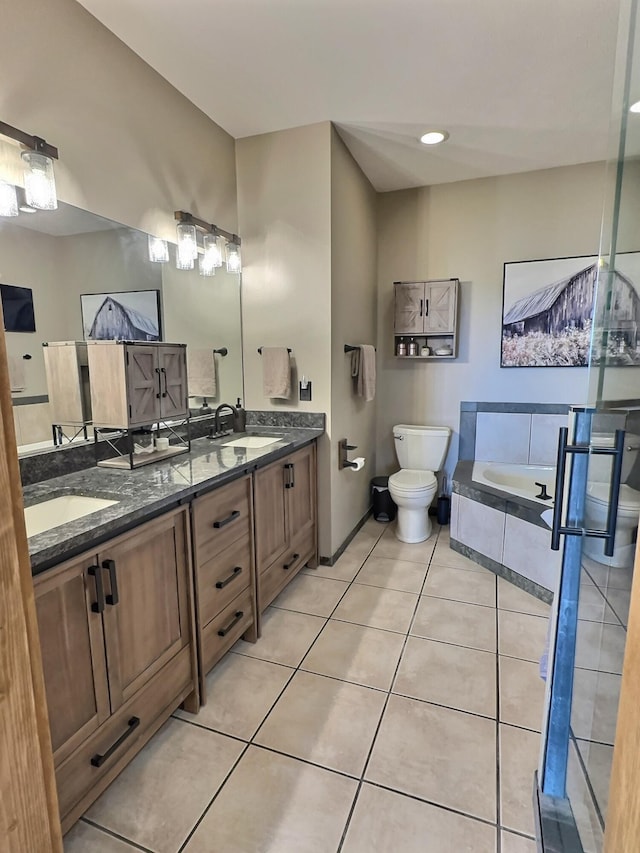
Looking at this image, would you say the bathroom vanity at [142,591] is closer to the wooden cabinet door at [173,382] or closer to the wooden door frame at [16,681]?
the wooden cabinet door at [173,382]

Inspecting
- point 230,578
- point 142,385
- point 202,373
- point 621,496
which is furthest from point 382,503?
point 621,496

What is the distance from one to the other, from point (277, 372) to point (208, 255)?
0.78 meters

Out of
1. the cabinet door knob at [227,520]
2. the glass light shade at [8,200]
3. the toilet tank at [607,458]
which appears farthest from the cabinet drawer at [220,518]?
the toilet tank at [607,458]

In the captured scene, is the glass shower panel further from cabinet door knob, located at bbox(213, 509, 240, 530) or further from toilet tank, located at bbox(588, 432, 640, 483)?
cabinet door knob, located at bbox(213, 509, 240, 530)

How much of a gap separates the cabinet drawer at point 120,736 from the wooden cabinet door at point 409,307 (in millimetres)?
2771

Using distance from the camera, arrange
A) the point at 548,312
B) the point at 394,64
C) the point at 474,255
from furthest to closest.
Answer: the point at 474,255 < the point at 548,312 < the point at 394,64

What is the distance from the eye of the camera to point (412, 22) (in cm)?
182

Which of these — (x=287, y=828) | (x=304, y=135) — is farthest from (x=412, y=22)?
(x=287, y=828)

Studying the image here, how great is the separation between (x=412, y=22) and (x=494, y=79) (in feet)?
1.95

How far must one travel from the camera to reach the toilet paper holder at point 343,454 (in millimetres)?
2957

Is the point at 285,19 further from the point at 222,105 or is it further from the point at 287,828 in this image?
the point at 287,828

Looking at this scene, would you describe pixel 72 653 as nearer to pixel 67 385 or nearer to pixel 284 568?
pixel 67 385

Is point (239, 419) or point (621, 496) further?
point (239, 419)

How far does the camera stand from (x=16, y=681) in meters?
0.57
